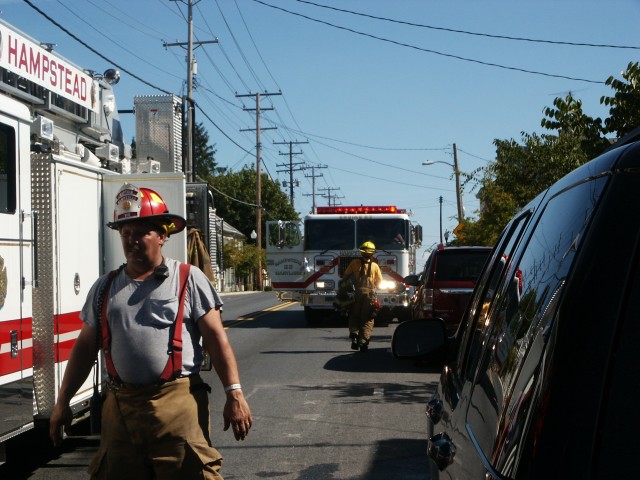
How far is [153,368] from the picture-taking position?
13.8ft

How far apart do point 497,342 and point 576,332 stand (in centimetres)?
75

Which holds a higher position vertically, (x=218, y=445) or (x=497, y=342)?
(x=497, y=342)

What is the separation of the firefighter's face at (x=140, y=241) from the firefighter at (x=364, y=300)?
10.9 meters

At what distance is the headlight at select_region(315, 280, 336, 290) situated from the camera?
2242cm

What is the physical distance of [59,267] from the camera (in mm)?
6887

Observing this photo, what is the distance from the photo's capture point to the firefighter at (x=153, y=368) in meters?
4.17

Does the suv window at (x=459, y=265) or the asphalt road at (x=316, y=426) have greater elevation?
the suv window at (x=459, y=265)

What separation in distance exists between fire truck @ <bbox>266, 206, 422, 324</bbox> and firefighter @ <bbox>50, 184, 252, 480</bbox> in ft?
58.5

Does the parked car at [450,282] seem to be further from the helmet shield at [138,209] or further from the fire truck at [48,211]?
the helmet shield at [138,209]

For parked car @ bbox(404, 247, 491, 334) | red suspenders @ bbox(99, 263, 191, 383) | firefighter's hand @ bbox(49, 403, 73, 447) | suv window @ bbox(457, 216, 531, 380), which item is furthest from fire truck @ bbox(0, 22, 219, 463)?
parked car @ bbox(404, 247, 491, 334)

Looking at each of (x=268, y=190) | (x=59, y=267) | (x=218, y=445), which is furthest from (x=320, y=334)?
(x=268, y=190)

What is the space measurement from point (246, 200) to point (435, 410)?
3451 inches

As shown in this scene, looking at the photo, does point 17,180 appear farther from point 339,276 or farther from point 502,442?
point 339,276

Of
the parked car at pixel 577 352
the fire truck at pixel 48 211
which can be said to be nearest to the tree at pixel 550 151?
the fire truck at pixel 48 211
